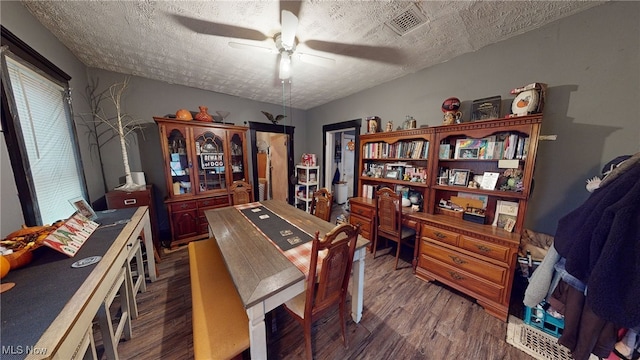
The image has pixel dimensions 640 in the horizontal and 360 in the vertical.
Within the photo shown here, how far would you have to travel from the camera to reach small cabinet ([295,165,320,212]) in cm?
410

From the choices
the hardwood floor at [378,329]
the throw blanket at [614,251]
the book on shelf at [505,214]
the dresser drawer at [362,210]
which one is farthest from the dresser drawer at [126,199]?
the book on shelf at [505,214]

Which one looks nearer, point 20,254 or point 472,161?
point 20,254

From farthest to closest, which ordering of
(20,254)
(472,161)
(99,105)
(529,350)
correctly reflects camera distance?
(99,105), (472,161), (529,350), (20,254)

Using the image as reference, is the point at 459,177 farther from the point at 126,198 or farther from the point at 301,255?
the point at 126,198

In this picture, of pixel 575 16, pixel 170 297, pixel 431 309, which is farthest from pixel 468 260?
pixel 170 297

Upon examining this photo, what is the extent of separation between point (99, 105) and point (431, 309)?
15.0 ft

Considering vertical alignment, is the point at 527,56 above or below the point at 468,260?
above

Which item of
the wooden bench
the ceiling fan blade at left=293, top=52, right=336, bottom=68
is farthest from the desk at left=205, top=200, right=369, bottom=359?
the ceiling fan blade at left=293, top=52, right=336, bottom=68

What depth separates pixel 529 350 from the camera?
4.42 feet

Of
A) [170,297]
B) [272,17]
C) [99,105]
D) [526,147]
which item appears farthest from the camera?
[99,105]

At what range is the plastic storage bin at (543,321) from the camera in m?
1.42

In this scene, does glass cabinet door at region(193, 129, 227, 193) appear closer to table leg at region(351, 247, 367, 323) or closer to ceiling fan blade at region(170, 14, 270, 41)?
ceiling fan blade at region(170, 14, 270, 41)

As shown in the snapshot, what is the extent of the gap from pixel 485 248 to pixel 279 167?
3854 millimetres

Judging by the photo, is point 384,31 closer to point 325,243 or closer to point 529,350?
point 325,243
